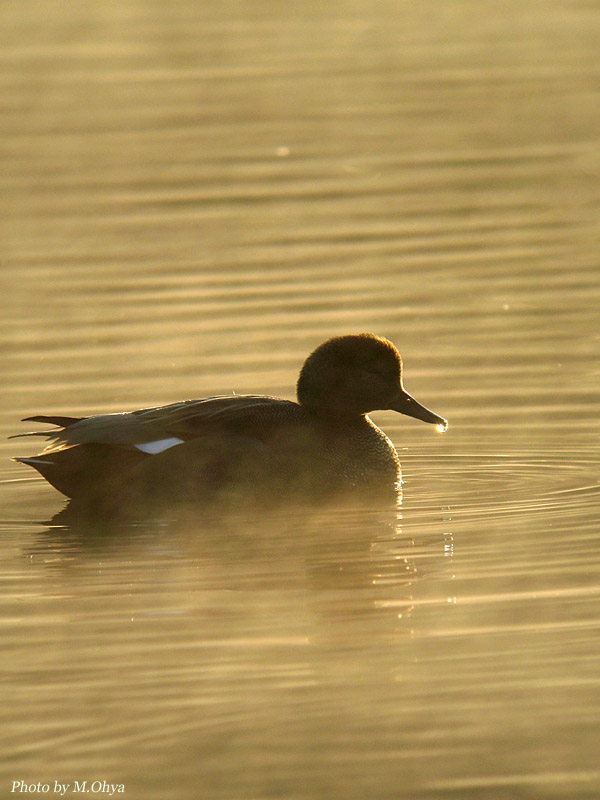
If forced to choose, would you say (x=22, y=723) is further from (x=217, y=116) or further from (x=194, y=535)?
(x=217, y=116)

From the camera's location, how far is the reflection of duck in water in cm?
851

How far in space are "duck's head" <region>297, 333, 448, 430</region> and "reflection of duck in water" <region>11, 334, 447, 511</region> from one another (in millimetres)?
172

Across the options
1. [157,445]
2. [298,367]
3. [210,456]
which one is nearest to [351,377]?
[210,456]

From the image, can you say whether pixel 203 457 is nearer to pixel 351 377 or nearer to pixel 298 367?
pixel 351 377

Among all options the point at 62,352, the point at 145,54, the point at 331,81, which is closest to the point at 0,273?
the point at 62,352

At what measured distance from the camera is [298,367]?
1053 cm

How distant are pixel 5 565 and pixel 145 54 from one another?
14.9 m

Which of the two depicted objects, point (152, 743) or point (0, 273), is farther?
point (0, 273)

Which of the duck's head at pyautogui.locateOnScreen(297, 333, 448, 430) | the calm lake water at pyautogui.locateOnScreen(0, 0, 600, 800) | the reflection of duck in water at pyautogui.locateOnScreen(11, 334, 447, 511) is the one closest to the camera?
the calm lake water at pyautogui.locateOnScreen(0, 0, 600, 800)

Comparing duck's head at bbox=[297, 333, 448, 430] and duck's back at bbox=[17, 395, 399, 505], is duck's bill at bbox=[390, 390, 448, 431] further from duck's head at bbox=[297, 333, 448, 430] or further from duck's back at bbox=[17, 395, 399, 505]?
duck's back at bbox=[17, 395, 399, 505]

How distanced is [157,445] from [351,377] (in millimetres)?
1085

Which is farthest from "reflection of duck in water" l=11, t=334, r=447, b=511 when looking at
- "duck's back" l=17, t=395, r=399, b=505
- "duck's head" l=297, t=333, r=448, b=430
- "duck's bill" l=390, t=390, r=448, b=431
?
"duck's bill" l=390, t=390, r=448, b=431

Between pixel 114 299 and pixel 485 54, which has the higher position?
pixel 485 54

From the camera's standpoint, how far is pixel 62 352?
1102 centimetres
